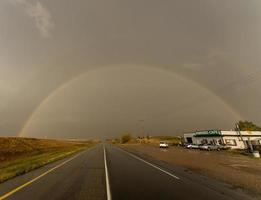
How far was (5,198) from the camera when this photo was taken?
7715 mm

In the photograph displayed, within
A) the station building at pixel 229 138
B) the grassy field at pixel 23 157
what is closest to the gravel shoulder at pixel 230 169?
the grassy field at pixel 23 157

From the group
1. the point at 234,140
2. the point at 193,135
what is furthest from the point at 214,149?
the point at 193,135

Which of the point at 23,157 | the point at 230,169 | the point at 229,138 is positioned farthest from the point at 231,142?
the point at 23,157

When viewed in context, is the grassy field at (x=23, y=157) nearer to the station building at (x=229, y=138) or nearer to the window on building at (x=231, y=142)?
the station building at (x=229, y=138)

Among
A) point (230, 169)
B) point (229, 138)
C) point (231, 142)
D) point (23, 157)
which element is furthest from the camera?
point (229, 138)

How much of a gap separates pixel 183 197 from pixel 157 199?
1.03m

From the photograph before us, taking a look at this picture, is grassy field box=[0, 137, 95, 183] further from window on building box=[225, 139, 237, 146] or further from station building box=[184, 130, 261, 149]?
window on building box=[225, 139, 237, 146]

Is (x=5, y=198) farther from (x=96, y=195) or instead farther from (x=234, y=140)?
(x=234, y=140)

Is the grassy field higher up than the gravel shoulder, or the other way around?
the grassy field

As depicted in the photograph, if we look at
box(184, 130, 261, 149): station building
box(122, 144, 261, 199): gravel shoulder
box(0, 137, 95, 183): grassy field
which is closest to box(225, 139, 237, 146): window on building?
→ box(184, 130, 261, 149): station building

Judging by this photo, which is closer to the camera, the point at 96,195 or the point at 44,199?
the point at 44,199

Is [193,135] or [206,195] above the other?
[193,135]

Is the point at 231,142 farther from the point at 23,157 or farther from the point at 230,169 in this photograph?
the point at 23,157

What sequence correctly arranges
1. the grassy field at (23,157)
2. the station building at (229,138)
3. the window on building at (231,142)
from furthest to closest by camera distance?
the station building at (229,138) < the window on building at (231,142) < the grassy field at (23,157)
